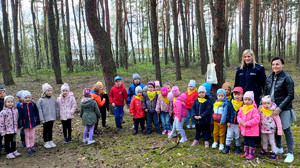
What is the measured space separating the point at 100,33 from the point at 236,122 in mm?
5622

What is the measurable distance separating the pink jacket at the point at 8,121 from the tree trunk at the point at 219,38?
5518 millimetres

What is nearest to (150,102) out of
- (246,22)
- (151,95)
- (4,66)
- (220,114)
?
(151,95)

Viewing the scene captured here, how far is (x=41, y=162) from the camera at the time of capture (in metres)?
4.98

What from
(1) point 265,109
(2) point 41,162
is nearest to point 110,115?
(2) point 41,162

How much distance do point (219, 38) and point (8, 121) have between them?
6.02m

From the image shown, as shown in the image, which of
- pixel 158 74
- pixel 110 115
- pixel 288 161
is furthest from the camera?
pixel 158 74

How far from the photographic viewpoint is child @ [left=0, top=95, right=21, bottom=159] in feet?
16.3

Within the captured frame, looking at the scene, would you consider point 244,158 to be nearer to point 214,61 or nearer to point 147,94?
point 214,61

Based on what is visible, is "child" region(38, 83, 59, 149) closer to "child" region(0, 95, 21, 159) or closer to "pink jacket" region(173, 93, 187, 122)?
"child" region(0, 95, 21, 159)

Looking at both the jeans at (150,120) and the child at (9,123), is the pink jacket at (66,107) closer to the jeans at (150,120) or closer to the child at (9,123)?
the child at (9,123)

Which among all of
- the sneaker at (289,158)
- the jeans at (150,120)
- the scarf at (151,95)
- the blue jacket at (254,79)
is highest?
the blue jacket at (254,79)

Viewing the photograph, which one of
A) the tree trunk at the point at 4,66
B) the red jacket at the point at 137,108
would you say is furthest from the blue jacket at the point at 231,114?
the tree trunk at the point at 4,66

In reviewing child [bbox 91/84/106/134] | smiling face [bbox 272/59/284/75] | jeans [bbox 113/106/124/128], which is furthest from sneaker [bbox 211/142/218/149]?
child [bbox 91/84/106/134]

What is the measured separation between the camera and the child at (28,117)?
5246 millimetres
